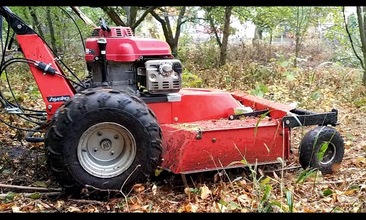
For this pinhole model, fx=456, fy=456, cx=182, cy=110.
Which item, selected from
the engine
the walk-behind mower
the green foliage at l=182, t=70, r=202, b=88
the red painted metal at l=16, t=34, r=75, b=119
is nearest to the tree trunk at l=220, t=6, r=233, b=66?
the green foliage at l=182, t=70, r=202, b=88

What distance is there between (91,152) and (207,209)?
3.04ft

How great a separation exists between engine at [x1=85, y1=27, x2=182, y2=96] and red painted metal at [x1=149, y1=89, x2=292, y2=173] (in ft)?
0.61

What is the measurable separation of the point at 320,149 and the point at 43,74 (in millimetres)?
2270

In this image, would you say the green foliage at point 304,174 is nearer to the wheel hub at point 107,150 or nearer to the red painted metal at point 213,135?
the red painted metal at point 213,135

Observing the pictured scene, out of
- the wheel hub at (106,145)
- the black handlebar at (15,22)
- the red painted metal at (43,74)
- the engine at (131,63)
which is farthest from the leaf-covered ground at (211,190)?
the black handlebar at (15,22)

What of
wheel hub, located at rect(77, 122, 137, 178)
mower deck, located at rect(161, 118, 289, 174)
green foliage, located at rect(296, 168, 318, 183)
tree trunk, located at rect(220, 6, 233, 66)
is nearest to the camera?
green foliage, located at rect(296, 168, 318, 183)

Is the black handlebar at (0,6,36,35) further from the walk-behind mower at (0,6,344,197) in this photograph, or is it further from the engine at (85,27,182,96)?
the engine at (85,27,182,96)

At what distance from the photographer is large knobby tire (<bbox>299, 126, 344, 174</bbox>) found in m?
3.72

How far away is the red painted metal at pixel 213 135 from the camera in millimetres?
3371

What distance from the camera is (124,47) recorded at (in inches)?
147

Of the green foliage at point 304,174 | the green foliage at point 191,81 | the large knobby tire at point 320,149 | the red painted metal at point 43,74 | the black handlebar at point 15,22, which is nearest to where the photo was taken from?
the green foliage at point 304,174

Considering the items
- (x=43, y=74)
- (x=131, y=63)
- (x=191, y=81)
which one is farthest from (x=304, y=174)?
(x=191, y=81)

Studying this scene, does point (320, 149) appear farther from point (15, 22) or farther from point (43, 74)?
point (15, 22)

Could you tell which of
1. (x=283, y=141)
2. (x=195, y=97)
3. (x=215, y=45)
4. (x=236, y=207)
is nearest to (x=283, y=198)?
(x=236, y=207)
